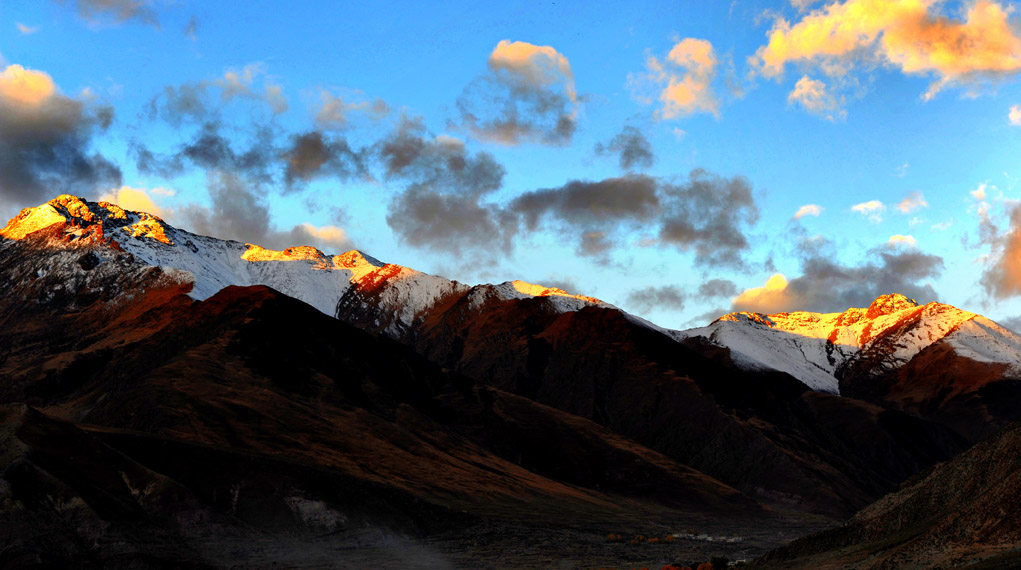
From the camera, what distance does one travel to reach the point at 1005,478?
4516 cm

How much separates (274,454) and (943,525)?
8155 centimetres

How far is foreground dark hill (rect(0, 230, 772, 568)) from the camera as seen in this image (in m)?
70.9

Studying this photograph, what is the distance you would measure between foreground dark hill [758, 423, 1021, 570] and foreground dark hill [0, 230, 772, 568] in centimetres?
4323

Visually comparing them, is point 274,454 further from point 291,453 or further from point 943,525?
point 943,525

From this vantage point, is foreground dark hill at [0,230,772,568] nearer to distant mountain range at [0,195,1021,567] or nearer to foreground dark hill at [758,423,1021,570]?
distant mountain range at [0,195,1021,567]

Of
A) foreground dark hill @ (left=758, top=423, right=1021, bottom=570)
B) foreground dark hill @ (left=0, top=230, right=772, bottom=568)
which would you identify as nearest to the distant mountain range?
foreground dark hill @ (left=0, top=230, right=772, bottom=568)

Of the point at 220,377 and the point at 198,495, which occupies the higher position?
the point at 220,377

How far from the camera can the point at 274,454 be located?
109 meters

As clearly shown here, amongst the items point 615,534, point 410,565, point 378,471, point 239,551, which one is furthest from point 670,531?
point 239,551

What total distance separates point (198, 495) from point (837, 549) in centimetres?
5997

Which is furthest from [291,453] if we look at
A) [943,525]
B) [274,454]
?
[943,525]

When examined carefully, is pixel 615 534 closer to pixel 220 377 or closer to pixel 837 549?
pixel 837 549

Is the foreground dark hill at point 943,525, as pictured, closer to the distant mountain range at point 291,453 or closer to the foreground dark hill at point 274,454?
the foreground dark hill at point 274,454

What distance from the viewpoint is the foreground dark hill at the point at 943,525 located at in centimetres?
4103
